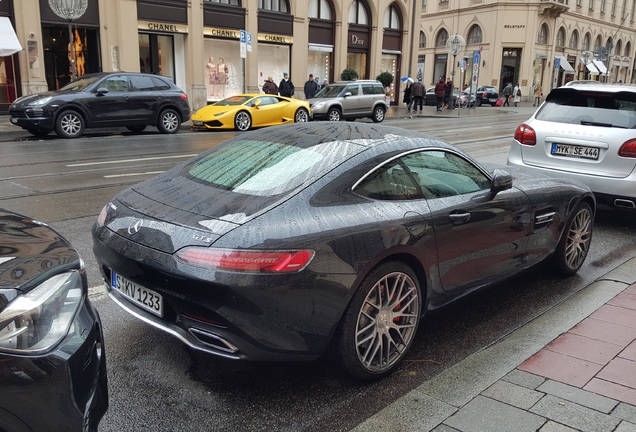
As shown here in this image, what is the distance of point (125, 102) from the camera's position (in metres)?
16.3

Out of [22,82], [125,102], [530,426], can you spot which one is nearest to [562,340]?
[530,426]

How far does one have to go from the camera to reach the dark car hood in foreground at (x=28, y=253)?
2029mm

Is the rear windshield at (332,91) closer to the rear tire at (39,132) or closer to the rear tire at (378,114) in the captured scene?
the rear tire at (378,114)

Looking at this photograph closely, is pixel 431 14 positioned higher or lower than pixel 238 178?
higher

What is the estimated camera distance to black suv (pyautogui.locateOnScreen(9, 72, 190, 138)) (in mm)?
14961

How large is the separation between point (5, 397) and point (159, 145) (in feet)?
44.3

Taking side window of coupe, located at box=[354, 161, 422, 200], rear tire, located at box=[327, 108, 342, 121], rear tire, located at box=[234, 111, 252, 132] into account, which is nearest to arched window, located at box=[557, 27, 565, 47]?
rear tire, located at box=[327, 108, 342, 121]

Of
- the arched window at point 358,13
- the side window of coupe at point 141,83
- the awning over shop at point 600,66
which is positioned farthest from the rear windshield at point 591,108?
the awning over shop at point 600,66

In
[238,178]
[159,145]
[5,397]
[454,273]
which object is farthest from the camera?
[159,145]

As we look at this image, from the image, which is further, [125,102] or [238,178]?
[125,102]

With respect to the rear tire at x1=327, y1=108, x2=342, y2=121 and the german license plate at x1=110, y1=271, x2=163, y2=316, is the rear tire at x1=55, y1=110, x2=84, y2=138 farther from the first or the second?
the german license plate at x1=110, y1=271, x2=163, y2=316

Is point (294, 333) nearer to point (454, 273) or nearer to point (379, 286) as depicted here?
point (379, 286)

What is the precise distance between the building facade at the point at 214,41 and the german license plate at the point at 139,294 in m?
16.7

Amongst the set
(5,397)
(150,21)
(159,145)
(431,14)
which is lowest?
(159,145)
